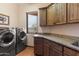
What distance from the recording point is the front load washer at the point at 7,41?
5.54 feet

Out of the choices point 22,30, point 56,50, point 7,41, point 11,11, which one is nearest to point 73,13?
point 56,50

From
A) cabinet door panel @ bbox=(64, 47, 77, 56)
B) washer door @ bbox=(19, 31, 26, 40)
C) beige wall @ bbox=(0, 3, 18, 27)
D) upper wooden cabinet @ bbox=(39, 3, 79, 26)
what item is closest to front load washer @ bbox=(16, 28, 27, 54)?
washer door @ bbox=(19, 31, 26, 40)

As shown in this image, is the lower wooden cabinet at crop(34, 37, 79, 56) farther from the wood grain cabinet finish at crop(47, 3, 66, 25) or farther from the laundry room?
the wood grain cabinet finish at crop(47, 3, 66, 25)

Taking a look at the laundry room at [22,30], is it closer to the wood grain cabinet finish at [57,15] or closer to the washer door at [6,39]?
the washer door at [6,39]

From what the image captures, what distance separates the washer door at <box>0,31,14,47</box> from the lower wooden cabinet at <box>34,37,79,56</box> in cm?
36

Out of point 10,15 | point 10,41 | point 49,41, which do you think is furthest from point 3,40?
point 49,41

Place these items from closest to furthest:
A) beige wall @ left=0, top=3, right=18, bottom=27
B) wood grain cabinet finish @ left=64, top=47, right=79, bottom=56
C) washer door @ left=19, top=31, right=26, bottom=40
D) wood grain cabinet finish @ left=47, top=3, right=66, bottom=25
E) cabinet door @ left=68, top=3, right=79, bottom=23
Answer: wood grain cabinet finish @ left=64, top=47, right=79, bottom=56, beige wall @ left=0, top=3, right=18, bottom=27, washer door @ left=19, top=31, right=26, bottom=40, cabinet door @ left=68, top=3, right=79, bottom=23, wood grain cabinet finish @ left=47, top=3, right=66, bottom=25

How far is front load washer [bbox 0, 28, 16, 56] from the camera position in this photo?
169 cm

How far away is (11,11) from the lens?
5.56 feet

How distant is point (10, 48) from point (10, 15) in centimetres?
46

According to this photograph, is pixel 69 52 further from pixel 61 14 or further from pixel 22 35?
pixel 61 14

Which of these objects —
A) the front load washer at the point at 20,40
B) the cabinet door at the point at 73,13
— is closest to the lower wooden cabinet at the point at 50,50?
the front load washer at the point at 20,40

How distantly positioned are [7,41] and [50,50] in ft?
2.38

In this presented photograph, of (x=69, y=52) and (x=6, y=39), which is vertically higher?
(x=6, y=39)
